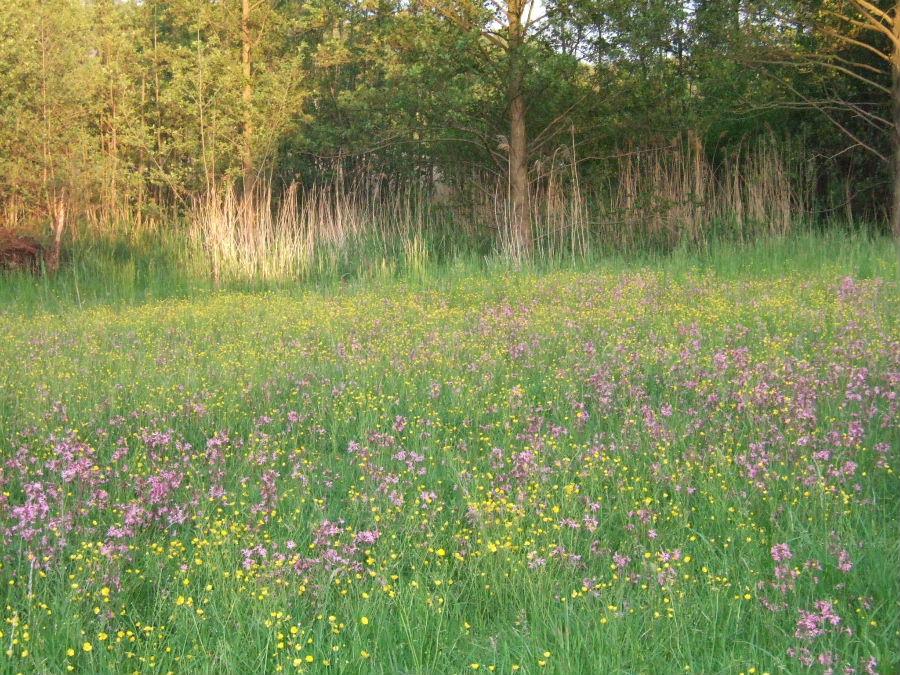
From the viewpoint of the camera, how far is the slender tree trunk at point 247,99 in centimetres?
1577

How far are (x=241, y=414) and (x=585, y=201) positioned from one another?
1007 centimetres

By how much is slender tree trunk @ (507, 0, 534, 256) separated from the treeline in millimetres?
29

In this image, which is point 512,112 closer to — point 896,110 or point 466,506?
point 896,110

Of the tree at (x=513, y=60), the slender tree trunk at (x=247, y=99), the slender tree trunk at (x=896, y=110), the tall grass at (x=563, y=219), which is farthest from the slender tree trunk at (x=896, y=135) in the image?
the slender tree trunk at (x=247, y=99)

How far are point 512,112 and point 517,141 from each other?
452mm

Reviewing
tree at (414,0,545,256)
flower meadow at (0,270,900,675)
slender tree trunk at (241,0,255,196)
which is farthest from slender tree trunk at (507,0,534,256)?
flower meadow at (0,270,900,675)

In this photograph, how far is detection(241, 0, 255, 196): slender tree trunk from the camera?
15.8 m

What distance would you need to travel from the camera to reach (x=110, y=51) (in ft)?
58.7

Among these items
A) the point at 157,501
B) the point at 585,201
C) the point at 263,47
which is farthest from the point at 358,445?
the point at 263,47

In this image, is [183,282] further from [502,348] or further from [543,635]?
[543,635]

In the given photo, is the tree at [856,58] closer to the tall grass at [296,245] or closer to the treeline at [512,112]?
the treeline at [512,112]

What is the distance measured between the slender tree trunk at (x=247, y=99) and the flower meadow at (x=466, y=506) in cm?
1017

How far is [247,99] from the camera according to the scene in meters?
15.8

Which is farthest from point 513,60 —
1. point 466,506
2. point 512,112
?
point 466,506
